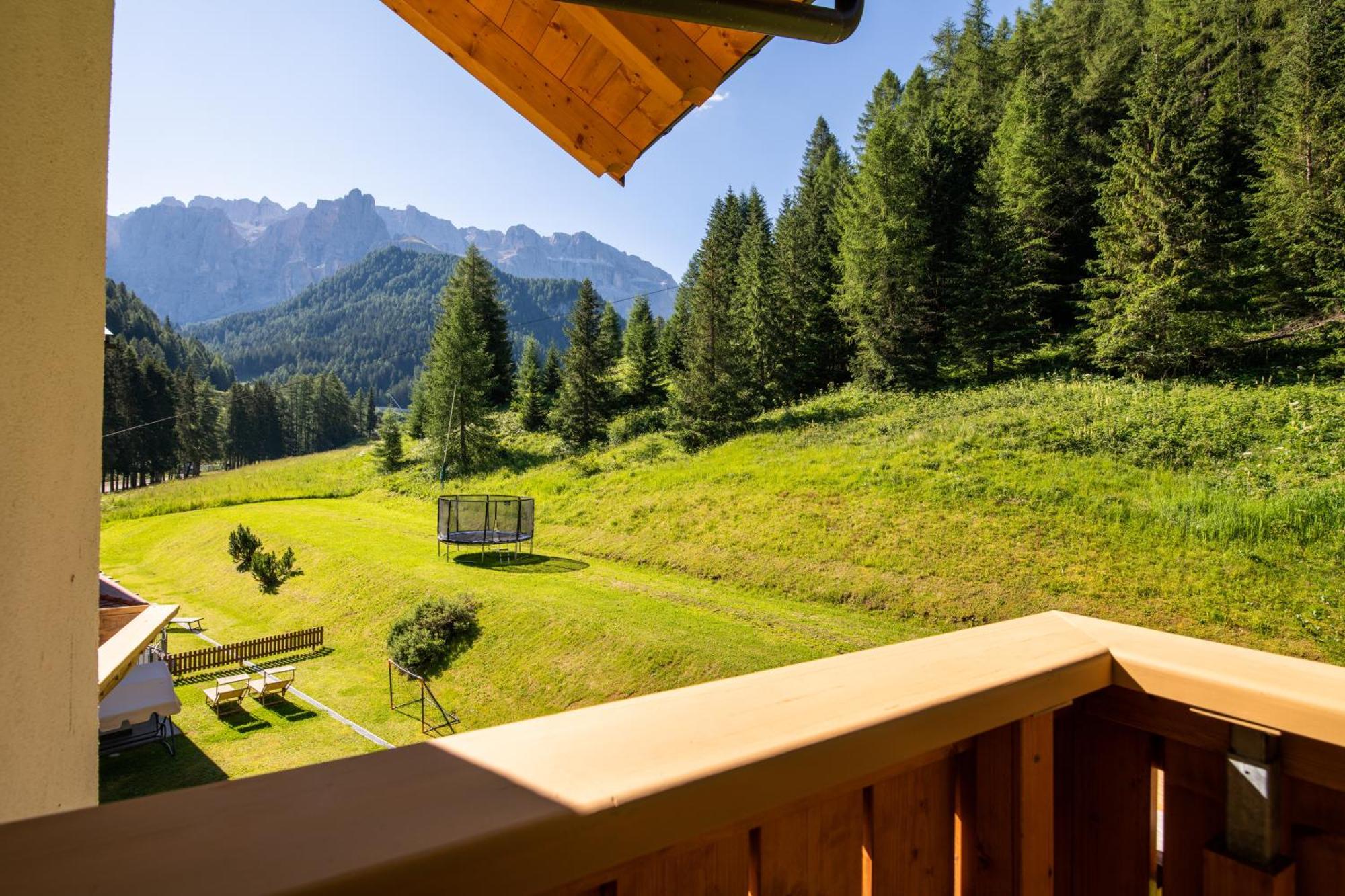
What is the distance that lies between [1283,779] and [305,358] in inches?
5101

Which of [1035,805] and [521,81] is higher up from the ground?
[521,81]

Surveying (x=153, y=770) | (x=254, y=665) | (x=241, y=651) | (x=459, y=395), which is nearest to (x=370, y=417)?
(x=459, y=395)

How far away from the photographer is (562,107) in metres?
1.88

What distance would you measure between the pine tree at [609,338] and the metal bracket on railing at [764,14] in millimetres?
24099

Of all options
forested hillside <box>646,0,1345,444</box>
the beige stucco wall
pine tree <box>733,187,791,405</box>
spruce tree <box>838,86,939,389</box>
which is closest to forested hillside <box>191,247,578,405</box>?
pine tree <box>733,187,791,405</box>

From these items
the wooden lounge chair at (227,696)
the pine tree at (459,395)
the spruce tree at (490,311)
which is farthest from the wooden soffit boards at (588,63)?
the spruce tree at (490,311)

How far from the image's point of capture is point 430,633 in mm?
10523

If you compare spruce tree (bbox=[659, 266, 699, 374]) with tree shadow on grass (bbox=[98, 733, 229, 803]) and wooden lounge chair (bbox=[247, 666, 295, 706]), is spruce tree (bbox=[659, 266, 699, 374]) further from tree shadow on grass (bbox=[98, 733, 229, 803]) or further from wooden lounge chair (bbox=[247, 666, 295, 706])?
tree shadow on grass (bbox=[98, 733, 229, 803])

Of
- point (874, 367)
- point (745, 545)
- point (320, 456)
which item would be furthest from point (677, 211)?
point (320, 456)

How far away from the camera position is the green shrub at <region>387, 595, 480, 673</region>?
10.3 meters

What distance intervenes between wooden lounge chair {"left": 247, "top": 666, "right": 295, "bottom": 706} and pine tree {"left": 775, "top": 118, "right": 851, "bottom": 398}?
618 inches

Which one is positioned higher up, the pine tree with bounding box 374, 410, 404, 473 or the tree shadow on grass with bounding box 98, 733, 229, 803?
the pine tree with bounding box 374, 410, 404, 473

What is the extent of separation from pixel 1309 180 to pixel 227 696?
22.2 meters

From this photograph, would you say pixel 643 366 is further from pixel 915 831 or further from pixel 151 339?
pixel 151 339
